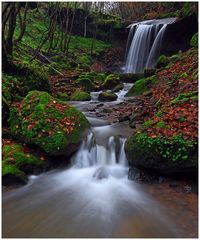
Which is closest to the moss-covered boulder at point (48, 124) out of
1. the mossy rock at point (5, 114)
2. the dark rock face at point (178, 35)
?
the mossy rock at point (5, 114)

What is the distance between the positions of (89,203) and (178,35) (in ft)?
60.2

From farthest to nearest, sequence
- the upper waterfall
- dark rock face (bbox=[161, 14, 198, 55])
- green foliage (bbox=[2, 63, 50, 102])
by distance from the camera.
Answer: the upper waterfall → dark rock face (bbox=[161, 14, 198, 55]) → green foliage (bbox=[2, 63, 50, 102])

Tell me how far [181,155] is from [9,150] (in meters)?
3.37

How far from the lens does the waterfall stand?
6351mm

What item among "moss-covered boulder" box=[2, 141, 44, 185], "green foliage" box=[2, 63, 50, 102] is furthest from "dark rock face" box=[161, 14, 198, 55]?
"moss-covered boulder" box=[2, 141, 44, 185]

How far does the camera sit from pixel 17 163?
566 centimetres

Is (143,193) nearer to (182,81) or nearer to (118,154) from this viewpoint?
(118,154)

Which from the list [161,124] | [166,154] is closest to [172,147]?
[166,154]

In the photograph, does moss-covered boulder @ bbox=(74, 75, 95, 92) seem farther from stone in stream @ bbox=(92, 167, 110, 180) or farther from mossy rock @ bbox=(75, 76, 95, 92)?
stone in stream @ bbox=(92, 167, 110, 180)

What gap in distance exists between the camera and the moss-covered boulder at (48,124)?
6.27 m

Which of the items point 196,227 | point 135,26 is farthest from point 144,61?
point 196,227

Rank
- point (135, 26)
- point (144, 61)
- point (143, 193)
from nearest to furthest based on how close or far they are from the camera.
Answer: point (143, 193) → point (144, 61) → point (135, 26)

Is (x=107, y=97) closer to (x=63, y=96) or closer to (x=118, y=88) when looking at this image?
(x=63, y=96)

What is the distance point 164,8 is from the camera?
2888 centimetres
